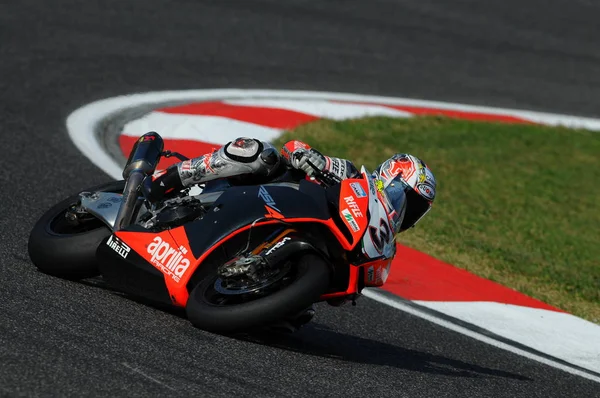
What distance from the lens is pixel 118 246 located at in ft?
17.3

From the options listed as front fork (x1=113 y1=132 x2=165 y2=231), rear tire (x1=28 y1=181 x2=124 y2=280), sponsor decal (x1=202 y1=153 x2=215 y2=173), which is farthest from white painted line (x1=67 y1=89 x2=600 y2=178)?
sponsor decal (x1=202 y1=153 x2=215 y2=173)

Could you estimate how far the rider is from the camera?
212 inches

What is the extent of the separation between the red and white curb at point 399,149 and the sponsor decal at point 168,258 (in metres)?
1.80

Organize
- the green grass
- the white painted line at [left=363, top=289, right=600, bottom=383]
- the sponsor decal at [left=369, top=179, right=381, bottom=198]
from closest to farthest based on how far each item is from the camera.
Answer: the sponsor decal at [left=369, top=179, right=381, bottom=198], the white painted line at [left=363, top=289, right=600, bottom=383], the green grass

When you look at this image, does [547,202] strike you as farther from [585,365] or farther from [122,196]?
[122,196]

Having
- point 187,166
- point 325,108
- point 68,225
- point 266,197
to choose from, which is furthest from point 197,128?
point 266,197

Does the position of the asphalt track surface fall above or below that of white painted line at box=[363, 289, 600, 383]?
above

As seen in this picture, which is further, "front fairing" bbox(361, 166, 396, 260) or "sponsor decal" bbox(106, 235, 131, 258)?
"sponsor decal" bbox(106, 235, 131, 258)

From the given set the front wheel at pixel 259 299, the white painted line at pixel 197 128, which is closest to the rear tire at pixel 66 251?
the front wheel at pixel 259 299

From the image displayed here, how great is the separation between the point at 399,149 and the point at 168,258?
516cm

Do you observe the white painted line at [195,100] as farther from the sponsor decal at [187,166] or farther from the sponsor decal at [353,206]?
the sponsor decal at [353,206]

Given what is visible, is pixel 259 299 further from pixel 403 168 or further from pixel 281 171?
pixel 403 168

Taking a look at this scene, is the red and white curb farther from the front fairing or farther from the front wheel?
the front wheel

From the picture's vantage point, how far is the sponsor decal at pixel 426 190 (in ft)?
18.0
